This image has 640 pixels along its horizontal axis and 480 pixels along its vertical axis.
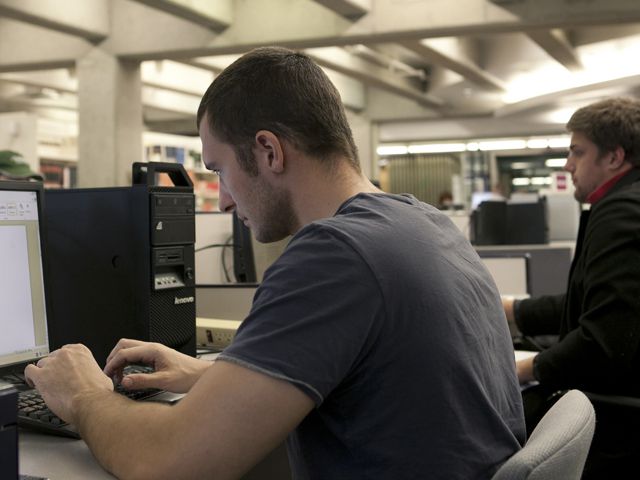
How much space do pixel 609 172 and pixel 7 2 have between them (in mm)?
4668

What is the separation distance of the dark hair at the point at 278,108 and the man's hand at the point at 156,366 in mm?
400

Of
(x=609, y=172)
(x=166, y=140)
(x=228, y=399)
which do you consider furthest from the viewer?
(x=166, y=140)

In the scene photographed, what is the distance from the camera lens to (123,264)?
1726mm

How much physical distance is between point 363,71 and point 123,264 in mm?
7708

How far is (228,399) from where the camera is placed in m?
0.93

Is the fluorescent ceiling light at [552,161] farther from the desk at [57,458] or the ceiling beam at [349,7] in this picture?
the desk at [57,458]

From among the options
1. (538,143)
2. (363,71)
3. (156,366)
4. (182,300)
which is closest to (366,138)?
(363,71)

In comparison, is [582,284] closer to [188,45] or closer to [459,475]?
[459,475]

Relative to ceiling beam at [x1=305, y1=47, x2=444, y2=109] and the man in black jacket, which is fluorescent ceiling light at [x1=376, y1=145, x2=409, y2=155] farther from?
the man in black jacket

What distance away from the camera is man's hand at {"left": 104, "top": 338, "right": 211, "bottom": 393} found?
133 centimetres

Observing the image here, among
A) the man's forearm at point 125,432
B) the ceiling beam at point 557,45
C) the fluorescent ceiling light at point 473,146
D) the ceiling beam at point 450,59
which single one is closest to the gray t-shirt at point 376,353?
the man's forearm at point 125,432

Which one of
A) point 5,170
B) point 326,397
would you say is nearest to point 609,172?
point 326,397

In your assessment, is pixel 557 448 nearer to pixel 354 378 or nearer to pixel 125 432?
pixel 354 378

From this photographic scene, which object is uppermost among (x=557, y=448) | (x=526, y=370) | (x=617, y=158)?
(x=617, y=158)
